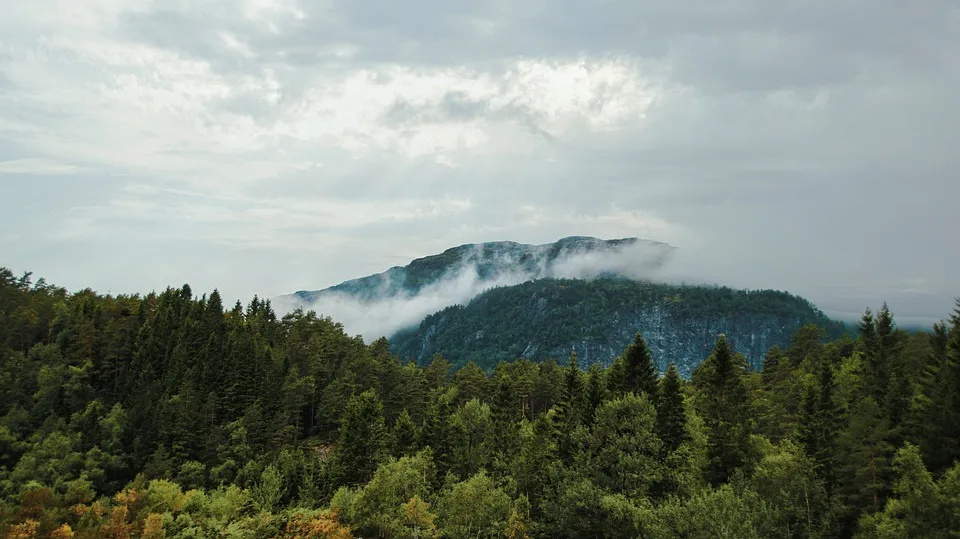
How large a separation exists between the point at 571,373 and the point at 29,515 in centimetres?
8233

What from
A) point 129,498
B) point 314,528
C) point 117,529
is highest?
point 314,528

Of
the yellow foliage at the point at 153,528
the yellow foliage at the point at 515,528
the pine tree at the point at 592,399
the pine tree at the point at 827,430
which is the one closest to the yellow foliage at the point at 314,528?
the yellow foliage at the point at 153,528

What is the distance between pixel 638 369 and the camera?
74062mm

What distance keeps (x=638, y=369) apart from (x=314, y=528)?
42889 millimetres

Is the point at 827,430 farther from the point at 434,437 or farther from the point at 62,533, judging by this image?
the point at 62,533

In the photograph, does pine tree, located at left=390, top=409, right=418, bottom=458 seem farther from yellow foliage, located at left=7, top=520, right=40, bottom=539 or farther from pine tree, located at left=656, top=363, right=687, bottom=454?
yellow foliage, located at left=7, top=520, right=40, bottom=539

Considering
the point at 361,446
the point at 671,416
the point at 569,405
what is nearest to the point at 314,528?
the point at 361,446

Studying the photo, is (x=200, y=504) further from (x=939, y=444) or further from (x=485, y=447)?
(x=939, y=444)

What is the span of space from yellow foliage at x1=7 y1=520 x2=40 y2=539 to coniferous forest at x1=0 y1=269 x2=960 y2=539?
94 cm

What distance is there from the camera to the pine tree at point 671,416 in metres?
68.9

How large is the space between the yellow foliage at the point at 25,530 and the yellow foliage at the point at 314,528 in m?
33.3

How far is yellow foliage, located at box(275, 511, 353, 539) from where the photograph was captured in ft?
→ 220

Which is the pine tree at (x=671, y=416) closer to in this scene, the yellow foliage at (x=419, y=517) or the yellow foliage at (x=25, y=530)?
the yellow foliage at (x=419, y=517)

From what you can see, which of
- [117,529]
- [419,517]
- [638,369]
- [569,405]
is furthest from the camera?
[569,405]
